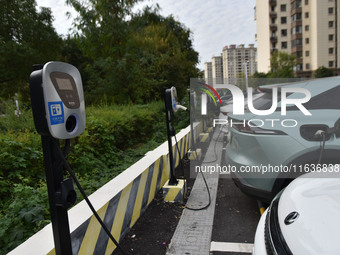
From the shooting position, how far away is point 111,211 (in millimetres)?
2797

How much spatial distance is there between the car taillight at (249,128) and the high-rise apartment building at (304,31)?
48539 mm

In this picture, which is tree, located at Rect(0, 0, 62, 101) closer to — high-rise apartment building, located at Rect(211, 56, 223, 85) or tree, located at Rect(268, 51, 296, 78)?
tree, located at Rect(268, 51, 296, 78)

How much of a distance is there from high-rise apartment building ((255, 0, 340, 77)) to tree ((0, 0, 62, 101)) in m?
39.9

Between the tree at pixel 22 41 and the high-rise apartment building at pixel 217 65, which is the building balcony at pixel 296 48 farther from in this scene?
the tree at pixel 22 41

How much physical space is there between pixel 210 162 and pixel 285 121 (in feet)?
10.7

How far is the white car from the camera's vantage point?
1.46 meters

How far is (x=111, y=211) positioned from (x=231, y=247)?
124 cm

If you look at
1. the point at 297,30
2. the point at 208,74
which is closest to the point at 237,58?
the point at 208,74

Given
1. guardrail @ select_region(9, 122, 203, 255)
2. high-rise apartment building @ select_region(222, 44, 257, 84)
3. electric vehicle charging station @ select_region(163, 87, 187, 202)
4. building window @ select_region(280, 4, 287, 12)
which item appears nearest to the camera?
guardrail @ select_region(9, 122, 203, 255)

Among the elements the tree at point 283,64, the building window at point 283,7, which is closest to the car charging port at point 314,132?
the tree at point 283,64

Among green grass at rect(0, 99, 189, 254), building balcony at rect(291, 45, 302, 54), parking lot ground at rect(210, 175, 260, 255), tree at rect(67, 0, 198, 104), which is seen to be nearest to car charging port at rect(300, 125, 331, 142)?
parking lot ground at rect(210, 175, 260, 255)

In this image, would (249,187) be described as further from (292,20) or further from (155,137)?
(292,20)

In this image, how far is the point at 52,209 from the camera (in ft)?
5.66

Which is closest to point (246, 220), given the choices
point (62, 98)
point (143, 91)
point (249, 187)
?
point (249, 187)
